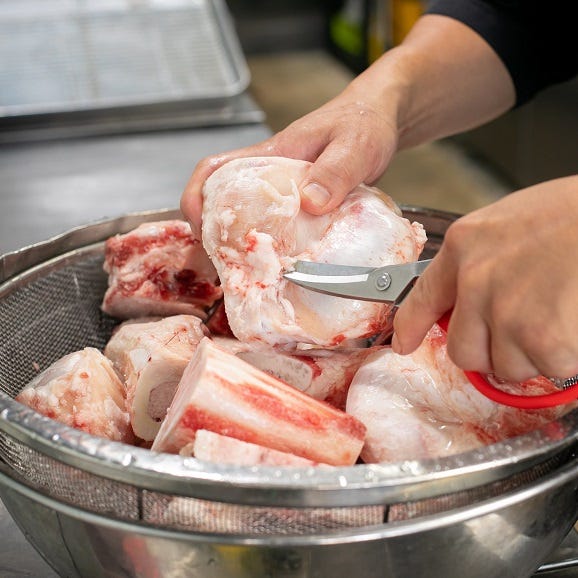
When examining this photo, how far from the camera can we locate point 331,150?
118cm

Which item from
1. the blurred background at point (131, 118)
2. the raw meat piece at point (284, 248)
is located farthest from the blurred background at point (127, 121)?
the raw meat piece at point (284, 248)

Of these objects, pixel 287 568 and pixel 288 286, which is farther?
pixel 288 286

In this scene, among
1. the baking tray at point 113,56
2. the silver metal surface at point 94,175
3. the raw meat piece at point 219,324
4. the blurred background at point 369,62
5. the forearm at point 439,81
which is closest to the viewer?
the raw meat piece at point 219,324

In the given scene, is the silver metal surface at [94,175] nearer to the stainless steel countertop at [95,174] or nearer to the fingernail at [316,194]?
the stainless steel countertop at [95,174]

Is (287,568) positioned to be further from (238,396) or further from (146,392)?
(146,392)

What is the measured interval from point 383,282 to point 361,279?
3cm

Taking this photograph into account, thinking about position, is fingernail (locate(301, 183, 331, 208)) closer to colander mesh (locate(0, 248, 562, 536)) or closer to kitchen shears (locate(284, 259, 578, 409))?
kitchen shears (locate(284, 259, 578, 409))

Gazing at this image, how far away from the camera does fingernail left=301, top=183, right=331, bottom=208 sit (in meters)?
1.08

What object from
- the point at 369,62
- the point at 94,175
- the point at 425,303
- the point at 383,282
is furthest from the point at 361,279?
the point at 369,62

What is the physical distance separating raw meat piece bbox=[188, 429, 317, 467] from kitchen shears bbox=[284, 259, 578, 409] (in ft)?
0.71

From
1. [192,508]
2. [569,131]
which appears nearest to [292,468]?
[192,508]

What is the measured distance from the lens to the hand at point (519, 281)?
0.75 meters

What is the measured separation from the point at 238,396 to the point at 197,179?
1.35ft

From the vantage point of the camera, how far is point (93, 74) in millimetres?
2779
